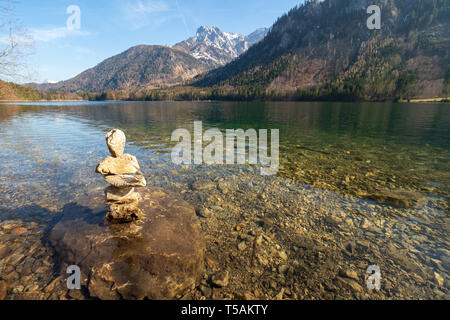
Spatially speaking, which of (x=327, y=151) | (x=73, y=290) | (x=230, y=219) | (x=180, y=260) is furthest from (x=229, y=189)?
(x=327, y=151)

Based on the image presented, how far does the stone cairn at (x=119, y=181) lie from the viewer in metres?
6.28

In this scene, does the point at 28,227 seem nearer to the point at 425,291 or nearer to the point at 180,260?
the point at 180,260

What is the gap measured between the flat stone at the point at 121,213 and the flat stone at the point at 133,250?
18cm

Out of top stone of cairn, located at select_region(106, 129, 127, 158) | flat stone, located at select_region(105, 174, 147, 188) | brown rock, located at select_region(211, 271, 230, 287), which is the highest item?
top stone of cairn, located at select_region(106, 129, 127, 158)

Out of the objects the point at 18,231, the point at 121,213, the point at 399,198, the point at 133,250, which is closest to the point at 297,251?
the point at 133,250

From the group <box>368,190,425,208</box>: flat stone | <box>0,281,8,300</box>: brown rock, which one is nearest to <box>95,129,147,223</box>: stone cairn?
<box>0,281,8,300</box>: brown rock

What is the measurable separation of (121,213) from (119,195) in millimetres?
588

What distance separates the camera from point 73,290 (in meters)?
4.39

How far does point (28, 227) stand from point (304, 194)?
35.7 feet

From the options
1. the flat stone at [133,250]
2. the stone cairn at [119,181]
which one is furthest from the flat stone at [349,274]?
the stone cairn at [119,181]

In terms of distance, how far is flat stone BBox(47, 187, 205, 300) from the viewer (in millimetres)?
4430

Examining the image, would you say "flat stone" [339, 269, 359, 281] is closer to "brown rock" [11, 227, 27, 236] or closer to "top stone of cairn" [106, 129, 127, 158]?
"top stone of cairn" [106, 129, 127, 158]

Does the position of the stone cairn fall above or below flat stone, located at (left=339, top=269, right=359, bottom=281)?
above

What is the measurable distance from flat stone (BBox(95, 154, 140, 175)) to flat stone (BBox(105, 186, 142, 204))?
2.02 ft
